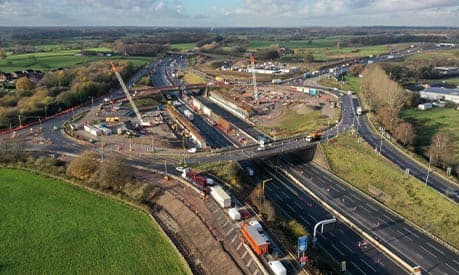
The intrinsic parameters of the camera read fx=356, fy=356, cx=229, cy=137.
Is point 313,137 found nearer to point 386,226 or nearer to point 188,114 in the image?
point 386,226

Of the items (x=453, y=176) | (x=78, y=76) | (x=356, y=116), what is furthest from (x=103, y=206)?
(x=78, y=76)

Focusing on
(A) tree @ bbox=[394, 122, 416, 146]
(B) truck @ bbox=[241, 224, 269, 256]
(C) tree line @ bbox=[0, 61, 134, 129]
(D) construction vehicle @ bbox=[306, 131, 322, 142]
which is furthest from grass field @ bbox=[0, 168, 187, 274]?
(A) tree @ bbox=[394, 122, 416, 146]

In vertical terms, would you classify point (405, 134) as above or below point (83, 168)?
above

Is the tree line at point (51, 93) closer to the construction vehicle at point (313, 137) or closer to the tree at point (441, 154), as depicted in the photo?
the construction vehicle at point (313, 137)

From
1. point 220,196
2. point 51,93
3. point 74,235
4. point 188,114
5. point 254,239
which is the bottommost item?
point 74,235

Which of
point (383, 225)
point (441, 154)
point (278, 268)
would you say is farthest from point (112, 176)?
point (441, 154)

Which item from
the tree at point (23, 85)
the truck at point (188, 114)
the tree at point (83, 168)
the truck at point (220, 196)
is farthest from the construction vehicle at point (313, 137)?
the tree at point (23, 85)
